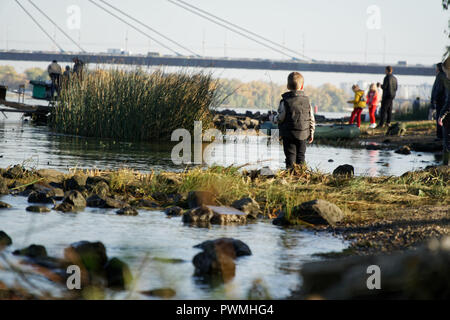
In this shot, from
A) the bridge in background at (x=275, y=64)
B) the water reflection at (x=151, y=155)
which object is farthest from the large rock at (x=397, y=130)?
the bridge in background at (x=275, y=64)

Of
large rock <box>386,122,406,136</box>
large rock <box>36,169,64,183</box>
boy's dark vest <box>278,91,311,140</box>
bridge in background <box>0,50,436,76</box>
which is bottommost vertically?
large rock <box>36,169,64,183</box>

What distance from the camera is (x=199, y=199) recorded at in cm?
845

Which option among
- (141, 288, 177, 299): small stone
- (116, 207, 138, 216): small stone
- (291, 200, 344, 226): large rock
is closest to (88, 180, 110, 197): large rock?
(116, 207, 138, 216): small stone

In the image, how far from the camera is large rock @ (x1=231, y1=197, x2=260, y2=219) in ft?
26.8

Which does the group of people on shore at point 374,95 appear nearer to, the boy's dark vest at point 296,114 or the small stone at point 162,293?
the boy's dark vest at point 296,114

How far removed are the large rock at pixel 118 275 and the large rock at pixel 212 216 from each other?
2.70 meters

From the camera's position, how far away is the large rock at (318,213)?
304 inches

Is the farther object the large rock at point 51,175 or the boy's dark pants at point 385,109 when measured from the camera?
the boy's dark pants at point 385,109

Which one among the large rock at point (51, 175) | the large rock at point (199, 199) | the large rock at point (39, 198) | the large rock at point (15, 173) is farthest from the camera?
the large rock at point (15, 173)

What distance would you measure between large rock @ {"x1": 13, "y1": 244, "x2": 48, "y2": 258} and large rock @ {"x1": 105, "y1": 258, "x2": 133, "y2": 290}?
756mm

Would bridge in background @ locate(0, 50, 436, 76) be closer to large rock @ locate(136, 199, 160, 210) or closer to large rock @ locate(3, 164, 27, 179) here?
large rock @ locate(3, 164, 27, 179)

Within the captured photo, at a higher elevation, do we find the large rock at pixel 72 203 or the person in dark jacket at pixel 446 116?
the person in dark jacket at pixel 446 116
